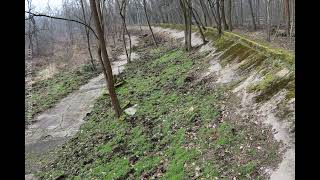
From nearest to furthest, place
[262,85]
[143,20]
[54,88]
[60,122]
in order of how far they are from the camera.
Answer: [262,85]
[60,122]
[54,88]
[143,20]

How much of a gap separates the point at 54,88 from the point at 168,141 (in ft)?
56.0

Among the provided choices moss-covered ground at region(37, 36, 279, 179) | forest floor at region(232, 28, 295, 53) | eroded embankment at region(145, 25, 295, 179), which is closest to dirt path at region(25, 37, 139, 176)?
moss-covered ground at region(37, 36, 279, 179)

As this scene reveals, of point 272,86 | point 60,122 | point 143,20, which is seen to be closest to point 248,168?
point 272,86

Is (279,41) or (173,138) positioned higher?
(279,41)

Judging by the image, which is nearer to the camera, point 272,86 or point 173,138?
point 272,86

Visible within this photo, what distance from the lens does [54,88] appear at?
27.1 meters

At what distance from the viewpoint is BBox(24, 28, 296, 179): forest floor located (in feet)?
30.1

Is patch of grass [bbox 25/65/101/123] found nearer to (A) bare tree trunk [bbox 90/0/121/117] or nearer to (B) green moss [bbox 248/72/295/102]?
(A) bare tree trunk [bbox 90/0/121/117]

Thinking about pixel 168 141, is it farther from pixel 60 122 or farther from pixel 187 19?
pixel 187 19

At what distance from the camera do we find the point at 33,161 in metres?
15.0

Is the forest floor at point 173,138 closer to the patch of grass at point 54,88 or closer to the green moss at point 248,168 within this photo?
the green moss at point 248,168

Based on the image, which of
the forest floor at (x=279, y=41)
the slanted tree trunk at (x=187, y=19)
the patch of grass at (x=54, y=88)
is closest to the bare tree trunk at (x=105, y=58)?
the patch of grass at (x=54, y=88)
